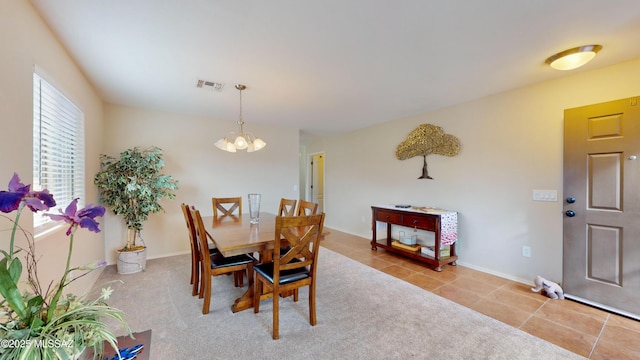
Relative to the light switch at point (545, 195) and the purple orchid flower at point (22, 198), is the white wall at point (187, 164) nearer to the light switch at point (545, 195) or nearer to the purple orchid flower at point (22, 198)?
the purple orchid flower at point (22, 198)

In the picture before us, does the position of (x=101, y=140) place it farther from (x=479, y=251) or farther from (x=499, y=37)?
(x=479, y=251)

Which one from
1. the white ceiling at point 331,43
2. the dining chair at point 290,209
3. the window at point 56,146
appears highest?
the white ceiling at point 331,43

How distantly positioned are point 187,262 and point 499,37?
4.40 meters

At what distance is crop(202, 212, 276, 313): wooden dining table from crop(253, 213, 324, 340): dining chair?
6.8 inches

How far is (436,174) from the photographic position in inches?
156

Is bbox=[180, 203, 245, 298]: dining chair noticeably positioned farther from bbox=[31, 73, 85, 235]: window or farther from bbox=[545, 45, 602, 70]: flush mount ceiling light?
bbox=[545, 45, 602, 70]: flush mount ceiling light

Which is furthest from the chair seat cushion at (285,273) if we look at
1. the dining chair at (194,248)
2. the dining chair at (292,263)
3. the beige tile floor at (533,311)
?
the beige tile floor at (533,311)

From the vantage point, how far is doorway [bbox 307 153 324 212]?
6945 mm

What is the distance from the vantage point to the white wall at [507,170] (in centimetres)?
276

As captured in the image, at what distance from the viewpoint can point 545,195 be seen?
2877mm

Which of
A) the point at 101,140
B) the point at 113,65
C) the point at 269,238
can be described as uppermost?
the point at 113,65

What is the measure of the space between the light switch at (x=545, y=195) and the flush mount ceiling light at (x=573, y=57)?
130cm

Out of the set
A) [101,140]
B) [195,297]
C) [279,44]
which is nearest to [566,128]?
[279,44]

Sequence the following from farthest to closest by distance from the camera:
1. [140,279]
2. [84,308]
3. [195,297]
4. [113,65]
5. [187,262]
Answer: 1. [187,262]
2. [140,279]
3. [195,297]
4. [113,65]
5. [84,308]
